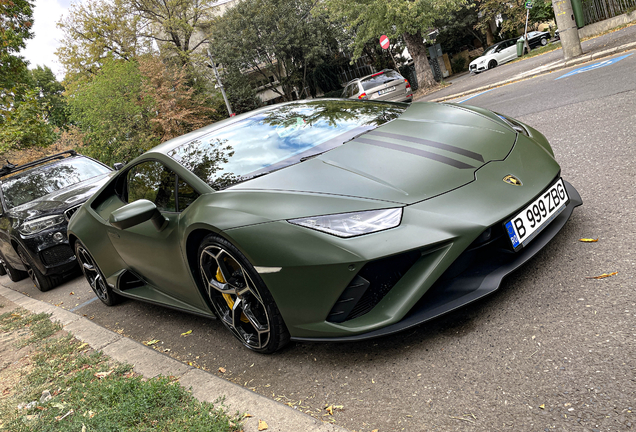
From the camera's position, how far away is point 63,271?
645 cm

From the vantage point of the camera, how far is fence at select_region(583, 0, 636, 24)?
16.0 m

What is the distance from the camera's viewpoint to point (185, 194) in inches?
117

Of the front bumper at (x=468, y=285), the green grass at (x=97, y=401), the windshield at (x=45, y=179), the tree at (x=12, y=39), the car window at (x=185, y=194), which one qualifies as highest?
the tree at (x=12, y=39)

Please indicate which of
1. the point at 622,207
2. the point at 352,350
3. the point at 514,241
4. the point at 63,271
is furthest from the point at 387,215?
the point at 63,271

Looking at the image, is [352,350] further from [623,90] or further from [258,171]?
[623,90]

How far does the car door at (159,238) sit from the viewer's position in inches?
119

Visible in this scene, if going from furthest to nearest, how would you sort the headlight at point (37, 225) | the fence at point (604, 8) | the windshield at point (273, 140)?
the fence at point (604, 8) < the headlight at point (37, 225) < the windshield at point (273, 140)

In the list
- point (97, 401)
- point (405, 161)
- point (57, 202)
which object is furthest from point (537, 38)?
point (97, 401)

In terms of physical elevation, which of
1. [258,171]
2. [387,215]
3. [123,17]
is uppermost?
[123,17]

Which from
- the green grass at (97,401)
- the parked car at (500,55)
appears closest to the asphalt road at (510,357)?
the green grass at (97,401)

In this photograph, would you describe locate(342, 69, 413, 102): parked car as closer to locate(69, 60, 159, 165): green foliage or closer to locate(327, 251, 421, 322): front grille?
locate(69, 60, 159, 165): green foliage

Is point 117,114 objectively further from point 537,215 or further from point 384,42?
point 537,215

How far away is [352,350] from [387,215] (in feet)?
2.65

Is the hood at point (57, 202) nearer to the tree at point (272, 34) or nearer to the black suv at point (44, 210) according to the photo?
the black suv at point (44, 210)
